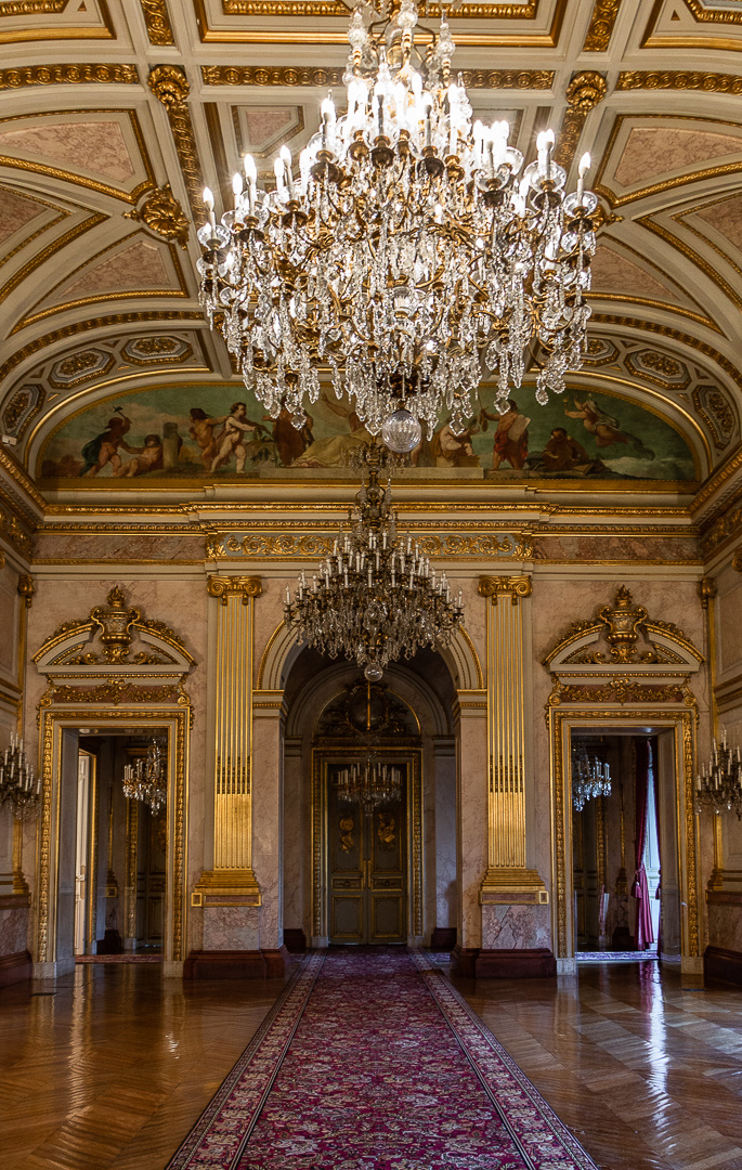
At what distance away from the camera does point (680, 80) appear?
8.30m

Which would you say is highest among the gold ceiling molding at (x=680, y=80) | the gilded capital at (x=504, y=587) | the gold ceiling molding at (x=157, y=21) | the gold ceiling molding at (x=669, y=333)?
the gold ceiling molding at (x=157, y=21)

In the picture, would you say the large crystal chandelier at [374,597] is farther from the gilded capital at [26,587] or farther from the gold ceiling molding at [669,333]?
the gilded capital at [26,587]

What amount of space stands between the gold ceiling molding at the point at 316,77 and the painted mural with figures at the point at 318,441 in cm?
596

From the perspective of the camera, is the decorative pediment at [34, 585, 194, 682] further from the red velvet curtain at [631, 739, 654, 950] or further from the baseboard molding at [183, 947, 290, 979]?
the red velvet curtain at [631, 739, 654, 950]

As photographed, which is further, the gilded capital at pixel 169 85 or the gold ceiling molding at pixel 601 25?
the gilded capital at pixel 169 85

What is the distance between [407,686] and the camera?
1923cm

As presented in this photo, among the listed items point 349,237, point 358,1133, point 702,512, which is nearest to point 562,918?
point 702,512

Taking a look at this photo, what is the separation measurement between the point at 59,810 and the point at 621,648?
21.8 ft

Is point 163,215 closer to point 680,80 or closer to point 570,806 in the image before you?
point 680,80

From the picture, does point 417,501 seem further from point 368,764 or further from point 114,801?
point 114,801

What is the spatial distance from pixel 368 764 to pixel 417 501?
5.56 m

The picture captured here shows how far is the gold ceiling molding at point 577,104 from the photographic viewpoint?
27.3 ft

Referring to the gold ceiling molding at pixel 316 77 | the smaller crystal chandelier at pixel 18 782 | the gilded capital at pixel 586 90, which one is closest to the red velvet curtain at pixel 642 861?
the smaller crystal chandelier at pixel 18 782

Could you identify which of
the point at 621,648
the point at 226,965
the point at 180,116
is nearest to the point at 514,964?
the point at 226,965
